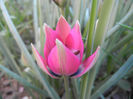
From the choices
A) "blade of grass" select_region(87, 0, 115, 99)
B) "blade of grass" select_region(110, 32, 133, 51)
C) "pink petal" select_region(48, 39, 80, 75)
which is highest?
"blade of grass" select_region(87, 0, 115, 99)

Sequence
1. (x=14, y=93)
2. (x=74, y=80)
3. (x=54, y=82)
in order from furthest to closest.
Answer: (x=14, y=93) → (x=54, y=82) → (x=74, y=80)

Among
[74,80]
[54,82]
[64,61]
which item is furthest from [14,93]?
[64,61]

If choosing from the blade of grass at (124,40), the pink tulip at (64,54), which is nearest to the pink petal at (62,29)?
the pink tulip at (64,54)

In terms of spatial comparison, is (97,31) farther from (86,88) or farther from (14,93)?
(14,93)

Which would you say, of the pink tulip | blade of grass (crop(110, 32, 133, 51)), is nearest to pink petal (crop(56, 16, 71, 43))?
the pink tulip

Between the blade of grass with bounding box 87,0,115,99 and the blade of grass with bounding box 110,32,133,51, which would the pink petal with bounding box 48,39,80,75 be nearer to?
the blade of grass with bounding box 87,0,115,99

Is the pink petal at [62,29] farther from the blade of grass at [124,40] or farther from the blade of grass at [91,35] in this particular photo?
the blade of grass at [124,40]
